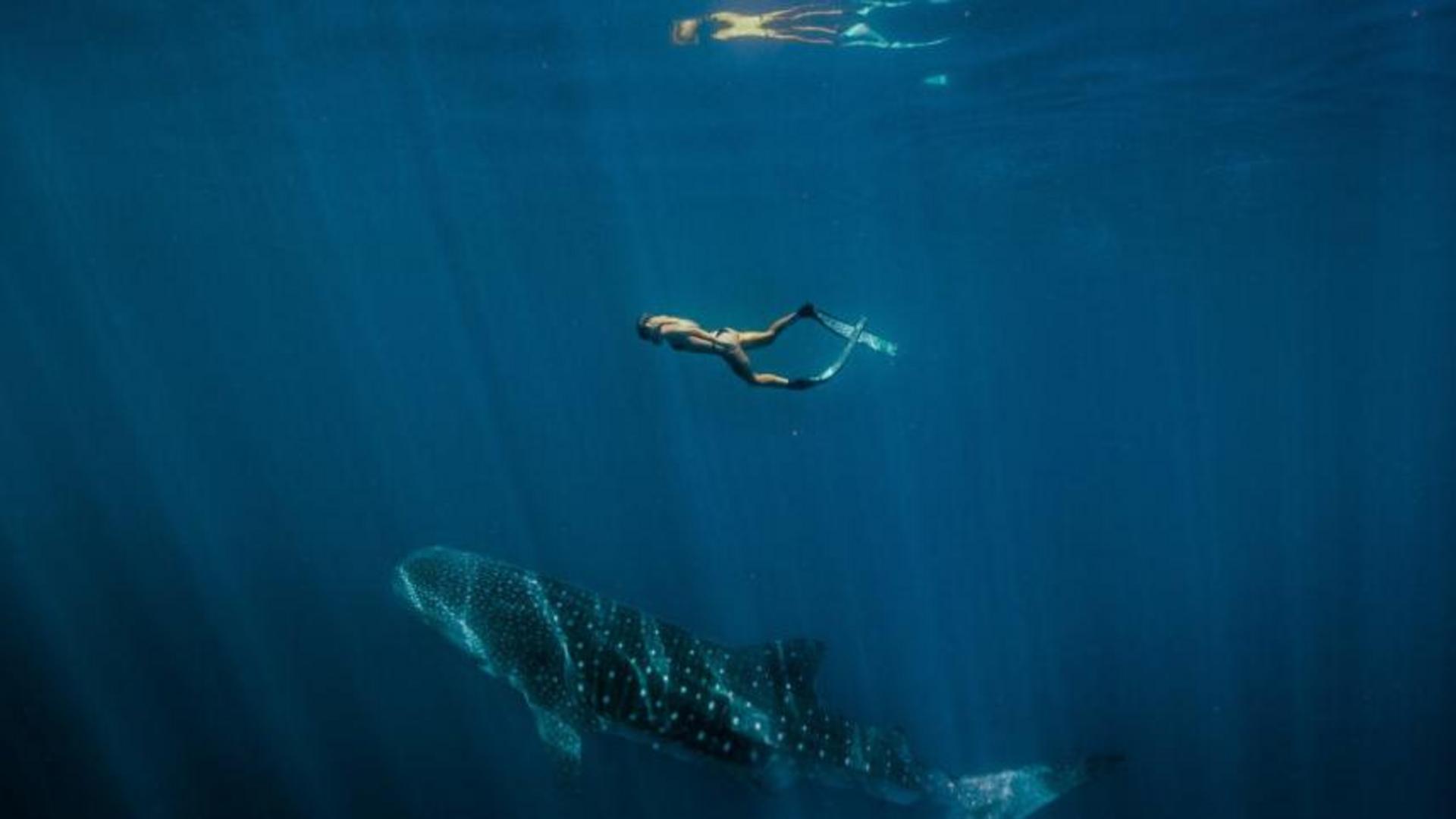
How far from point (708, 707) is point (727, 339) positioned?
3525 mm

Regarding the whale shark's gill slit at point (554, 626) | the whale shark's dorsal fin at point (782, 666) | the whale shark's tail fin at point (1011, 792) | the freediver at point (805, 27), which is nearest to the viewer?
the whale shark's dorsal fin at point (782, 666)

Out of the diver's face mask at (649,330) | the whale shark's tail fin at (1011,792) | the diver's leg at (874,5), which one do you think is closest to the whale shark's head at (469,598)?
the diver's face mask at (649,330)

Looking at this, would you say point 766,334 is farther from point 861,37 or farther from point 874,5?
point 861,37

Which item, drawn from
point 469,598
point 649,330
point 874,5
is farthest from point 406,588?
point 874,5

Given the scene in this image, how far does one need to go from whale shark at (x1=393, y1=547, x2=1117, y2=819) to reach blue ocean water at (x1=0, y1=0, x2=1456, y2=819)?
7.10ft

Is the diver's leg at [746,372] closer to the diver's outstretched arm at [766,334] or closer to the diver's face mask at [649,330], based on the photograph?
the diver's outstretched arm at [766,334]

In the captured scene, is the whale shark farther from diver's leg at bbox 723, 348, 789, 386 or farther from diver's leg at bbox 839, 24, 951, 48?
diver's leg at bbox 839, 24, 951, 48

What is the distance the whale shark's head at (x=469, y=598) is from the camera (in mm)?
8781

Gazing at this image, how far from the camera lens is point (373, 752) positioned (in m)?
11.5

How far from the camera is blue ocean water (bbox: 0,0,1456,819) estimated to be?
477 inches

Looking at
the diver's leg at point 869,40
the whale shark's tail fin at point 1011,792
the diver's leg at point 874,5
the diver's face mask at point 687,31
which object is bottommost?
the whale shark's tail fin at point 1011,792

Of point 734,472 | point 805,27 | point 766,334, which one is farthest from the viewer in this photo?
point 734,472

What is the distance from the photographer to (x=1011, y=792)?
8.55 metres

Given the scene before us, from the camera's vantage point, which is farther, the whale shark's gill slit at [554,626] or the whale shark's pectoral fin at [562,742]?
the whale shark's gill slit at [554,626]
